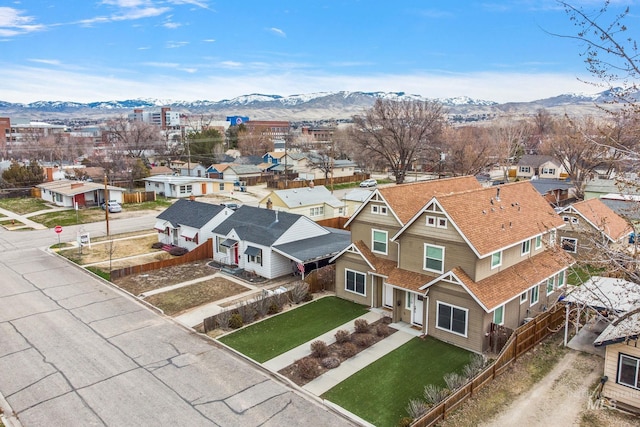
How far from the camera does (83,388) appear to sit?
55.0ft

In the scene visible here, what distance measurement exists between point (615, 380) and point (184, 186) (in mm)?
56608

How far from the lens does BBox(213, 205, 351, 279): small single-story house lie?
29.4 metres

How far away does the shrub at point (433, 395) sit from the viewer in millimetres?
15425

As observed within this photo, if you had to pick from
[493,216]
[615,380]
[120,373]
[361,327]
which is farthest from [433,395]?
[120,373]

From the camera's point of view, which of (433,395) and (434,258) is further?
(434,258)

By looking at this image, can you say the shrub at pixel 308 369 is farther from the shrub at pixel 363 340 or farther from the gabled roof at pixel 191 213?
the gabled roof at pixel 191 213

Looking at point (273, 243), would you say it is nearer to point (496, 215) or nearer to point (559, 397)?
point (496, 215)

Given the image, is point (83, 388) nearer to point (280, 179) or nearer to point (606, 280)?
point (606, 280)

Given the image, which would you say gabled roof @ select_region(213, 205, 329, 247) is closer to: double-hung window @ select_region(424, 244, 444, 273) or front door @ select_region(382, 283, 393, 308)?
front door @ select_region(382, 283, 393, 308)

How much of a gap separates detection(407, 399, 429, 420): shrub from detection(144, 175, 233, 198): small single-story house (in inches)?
2087

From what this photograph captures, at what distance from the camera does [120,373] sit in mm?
17859

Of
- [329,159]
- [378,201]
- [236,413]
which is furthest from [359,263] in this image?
[329,159]

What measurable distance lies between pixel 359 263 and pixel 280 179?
180 feet

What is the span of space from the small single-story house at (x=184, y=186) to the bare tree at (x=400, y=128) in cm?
2135
